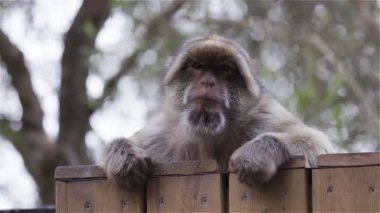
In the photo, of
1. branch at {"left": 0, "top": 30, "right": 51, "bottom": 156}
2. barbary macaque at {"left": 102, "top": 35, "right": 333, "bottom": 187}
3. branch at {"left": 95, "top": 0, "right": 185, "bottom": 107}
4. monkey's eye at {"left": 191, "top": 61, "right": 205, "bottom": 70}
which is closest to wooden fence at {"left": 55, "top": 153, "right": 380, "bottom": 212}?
barbary macaque at {"left": 102, "top": 35, "right": 333, "bottom": 187}

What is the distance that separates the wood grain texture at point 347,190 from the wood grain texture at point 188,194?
1.48 feet

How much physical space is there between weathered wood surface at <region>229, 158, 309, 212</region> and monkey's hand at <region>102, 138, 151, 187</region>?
1.57ft

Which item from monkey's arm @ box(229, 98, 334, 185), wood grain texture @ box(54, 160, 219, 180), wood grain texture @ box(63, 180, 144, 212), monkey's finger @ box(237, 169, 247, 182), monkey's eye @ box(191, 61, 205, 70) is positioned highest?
monkey's eye @ box(191, 61, 205, 70)

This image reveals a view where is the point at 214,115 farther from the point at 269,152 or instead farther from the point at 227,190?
the point at 227,190

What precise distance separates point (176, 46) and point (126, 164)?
24.7 feet

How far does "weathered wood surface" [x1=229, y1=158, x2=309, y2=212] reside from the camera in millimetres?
4141

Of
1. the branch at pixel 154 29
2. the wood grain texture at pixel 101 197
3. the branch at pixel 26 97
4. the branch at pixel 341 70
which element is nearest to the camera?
the wood grain texture at pixel 101 197

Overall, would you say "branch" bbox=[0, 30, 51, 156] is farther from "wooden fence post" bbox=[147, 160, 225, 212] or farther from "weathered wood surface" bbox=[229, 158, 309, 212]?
"weathered wood surface" bbox=[229, 158, 309, 212]

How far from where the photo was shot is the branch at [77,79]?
472 inches

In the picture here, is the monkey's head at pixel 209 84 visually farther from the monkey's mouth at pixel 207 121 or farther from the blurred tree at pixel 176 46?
the blurred tree at pixel 176 46

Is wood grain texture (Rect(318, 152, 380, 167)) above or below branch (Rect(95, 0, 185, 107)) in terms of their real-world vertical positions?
below

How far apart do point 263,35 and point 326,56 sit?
970 millimetres

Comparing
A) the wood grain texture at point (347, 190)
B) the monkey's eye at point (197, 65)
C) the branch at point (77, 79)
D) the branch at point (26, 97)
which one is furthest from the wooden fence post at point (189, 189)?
the branch at point (26, 97)

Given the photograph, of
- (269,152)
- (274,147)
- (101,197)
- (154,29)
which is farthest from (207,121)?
(154,29)
